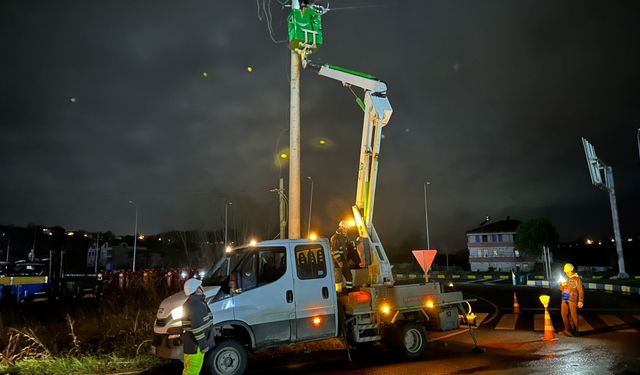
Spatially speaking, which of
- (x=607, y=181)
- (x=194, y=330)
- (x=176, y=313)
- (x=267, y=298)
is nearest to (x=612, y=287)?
(x=607, y=181)

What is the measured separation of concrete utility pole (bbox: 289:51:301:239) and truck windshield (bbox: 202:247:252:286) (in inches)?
103

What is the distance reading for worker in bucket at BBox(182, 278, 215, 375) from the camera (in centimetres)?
613

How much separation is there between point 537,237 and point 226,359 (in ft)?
199

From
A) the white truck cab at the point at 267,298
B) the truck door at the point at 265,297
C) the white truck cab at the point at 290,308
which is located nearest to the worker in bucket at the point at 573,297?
the white truck cab at the point at 290,308

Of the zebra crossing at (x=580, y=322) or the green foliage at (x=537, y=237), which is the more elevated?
the green foliage at (x=537, y=237)

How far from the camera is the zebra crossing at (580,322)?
1168cm

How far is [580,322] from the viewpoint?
1282 cm

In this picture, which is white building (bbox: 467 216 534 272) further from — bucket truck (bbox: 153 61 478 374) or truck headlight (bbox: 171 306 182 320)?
truck headlight (bbox: 171 306 182 320)

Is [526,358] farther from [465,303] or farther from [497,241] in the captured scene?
[497,241]

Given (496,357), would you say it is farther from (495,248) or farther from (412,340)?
(495,248)

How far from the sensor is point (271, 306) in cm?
750

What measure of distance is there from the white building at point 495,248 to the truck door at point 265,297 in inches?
2647

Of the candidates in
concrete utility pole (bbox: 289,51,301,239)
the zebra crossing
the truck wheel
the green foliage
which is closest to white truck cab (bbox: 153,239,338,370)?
the truck wheel

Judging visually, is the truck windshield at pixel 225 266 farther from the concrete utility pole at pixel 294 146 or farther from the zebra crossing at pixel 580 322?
the zebra crossing at pixel 580 322
